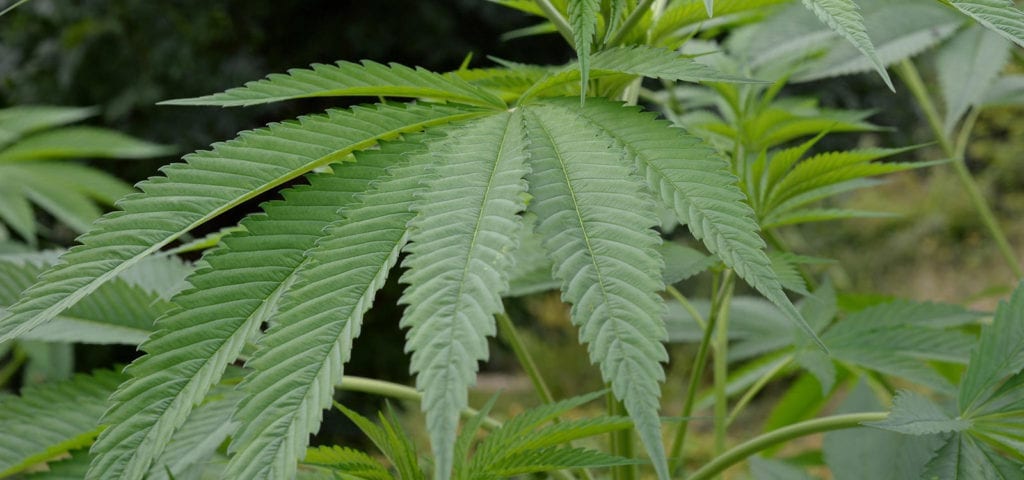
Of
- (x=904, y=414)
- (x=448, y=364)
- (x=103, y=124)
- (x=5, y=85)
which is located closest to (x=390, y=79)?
(x=448, y=364)

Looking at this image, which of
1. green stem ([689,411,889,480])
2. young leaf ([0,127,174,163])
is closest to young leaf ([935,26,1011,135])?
green stem ([689,411,889,480])

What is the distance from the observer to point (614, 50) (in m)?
0.53

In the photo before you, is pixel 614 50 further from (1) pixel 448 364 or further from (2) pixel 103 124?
(2) pixel 103 124

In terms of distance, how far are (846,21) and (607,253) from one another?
159 mm

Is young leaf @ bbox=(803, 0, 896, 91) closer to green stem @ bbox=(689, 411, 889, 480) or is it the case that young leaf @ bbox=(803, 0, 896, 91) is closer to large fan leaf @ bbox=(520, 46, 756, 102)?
large fan leaf @ bbox=(520, 46, 756, 102)

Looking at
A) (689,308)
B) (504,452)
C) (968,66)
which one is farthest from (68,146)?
(968,66)

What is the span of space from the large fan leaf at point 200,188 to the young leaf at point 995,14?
0.27m

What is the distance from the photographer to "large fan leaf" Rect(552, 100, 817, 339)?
425mm

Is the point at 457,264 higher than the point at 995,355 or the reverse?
higher

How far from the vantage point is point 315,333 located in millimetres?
406

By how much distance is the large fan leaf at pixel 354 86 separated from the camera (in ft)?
1.62

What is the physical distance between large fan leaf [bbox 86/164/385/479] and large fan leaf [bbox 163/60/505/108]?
56mm

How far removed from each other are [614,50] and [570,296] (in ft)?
0.59

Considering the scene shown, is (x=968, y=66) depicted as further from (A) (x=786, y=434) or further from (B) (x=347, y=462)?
(B) (x=347, y=462)
